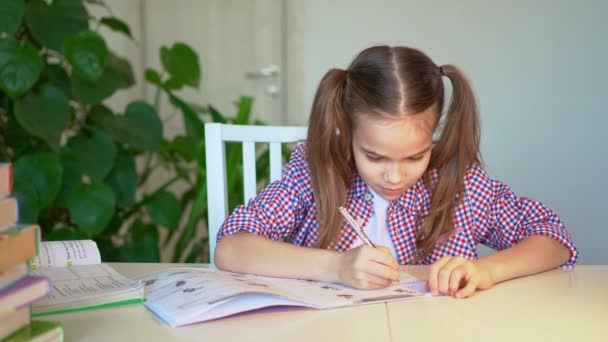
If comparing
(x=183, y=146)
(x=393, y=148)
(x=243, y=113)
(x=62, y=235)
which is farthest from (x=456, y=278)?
(x=183, y=146)

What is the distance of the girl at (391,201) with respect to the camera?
111 centimetres

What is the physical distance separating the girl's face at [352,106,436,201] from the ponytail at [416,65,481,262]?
0.10m

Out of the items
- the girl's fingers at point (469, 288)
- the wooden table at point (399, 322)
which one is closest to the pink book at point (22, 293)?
the wooden table at point (399, 322)

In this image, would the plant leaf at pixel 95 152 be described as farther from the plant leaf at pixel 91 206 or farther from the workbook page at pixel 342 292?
the workbook page at pixel 342 292

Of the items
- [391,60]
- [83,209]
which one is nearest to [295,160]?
[391,60]

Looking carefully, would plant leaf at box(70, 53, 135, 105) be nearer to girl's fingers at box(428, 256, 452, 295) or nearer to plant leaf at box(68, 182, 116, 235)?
plant leaf at box(68, 182, 116, 235)

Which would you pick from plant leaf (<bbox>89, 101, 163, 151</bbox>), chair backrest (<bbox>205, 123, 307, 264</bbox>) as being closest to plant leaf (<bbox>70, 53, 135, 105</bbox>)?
plant leaf (<bbox>89, 101, 163, 151</bbox>)

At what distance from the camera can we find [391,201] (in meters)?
1.41

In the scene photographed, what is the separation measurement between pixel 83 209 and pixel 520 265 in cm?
140

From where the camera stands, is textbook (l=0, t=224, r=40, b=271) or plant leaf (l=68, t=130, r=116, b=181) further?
plant leaf (l=68, t=130, r=116, b=181)

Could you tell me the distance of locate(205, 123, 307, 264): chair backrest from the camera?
4.75ft

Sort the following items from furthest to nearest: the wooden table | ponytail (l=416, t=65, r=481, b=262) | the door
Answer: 1. the door
2. ponytail (l=416, t=65, r=481, b=262)
3. the wooden table

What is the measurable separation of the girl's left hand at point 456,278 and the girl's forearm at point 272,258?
15 cm

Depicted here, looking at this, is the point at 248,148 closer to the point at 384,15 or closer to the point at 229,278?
the point at 229,278
